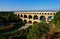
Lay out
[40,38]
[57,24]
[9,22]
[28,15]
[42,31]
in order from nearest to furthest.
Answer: [40,38] < [42,31] < [57,24] < [9,22] < [28,15]

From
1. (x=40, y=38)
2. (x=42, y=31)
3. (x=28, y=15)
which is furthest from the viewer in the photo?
(x=28, y=15)

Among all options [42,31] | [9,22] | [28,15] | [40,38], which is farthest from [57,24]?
[28,15]

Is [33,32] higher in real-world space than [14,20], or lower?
higher

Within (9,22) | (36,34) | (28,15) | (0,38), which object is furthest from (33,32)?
(28,15)

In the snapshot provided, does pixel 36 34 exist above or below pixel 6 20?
above

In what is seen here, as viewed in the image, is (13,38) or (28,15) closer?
Result: (13,38)

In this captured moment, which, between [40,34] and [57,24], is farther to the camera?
[57,24]

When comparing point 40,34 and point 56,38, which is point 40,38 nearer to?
point 40,34

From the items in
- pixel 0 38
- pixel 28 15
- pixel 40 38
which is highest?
pixel 40 38

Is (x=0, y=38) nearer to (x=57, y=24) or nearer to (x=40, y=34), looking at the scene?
(x=40, y=34)

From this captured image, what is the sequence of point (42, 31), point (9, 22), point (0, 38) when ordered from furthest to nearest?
point (9, 22) → point (0, 38) → point (42, 31)
